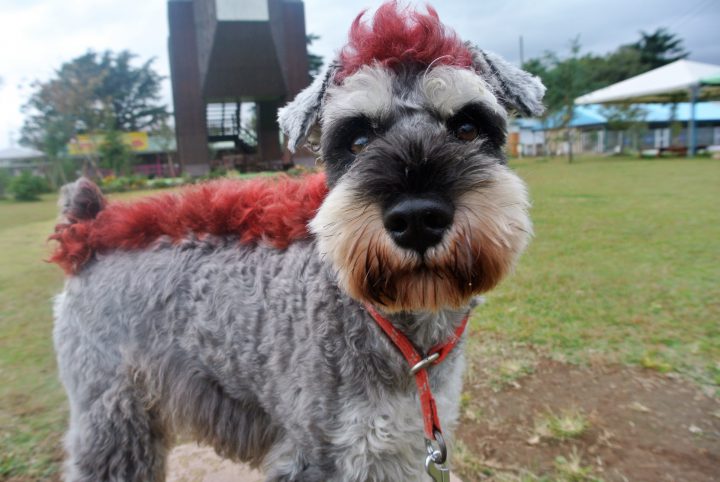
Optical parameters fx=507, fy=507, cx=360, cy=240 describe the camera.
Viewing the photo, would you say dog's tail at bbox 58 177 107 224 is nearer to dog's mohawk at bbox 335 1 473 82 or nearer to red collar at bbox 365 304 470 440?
dog's mohawk at bbox 335 1 473 82

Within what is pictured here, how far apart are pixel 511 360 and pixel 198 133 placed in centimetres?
2159

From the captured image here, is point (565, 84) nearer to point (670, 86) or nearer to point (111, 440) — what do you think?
point (670, 86)

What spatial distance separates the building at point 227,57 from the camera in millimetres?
20078

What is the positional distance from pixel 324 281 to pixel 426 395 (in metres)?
0.52

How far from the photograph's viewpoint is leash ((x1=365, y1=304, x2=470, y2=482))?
1615 millimetres

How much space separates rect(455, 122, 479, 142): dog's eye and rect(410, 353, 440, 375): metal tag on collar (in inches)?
29.2

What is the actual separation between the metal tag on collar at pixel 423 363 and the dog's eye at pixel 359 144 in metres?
0.72

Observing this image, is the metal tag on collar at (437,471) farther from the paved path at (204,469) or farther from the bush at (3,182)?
the bush at (3,182)

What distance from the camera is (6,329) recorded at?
174 inches

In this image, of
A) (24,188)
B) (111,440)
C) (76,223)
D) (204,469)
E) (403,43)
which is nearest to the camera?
(403,43)

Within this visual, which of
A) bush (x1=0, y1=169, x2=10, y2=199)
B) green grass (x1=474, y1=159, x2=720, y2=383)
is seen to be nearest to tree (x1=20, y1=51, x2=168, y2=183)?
bush (x1=0, y1=169, x2=10, y2=199)

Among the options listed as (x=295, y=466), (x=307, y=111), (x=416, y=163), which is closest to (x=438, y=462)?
(x=295, y=466)

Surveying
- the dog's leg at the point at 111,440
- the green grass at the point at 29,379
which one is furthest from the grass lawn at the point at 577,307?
the dog's leg at the point at 111,440

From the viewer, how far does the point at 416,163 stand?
4.80ft
